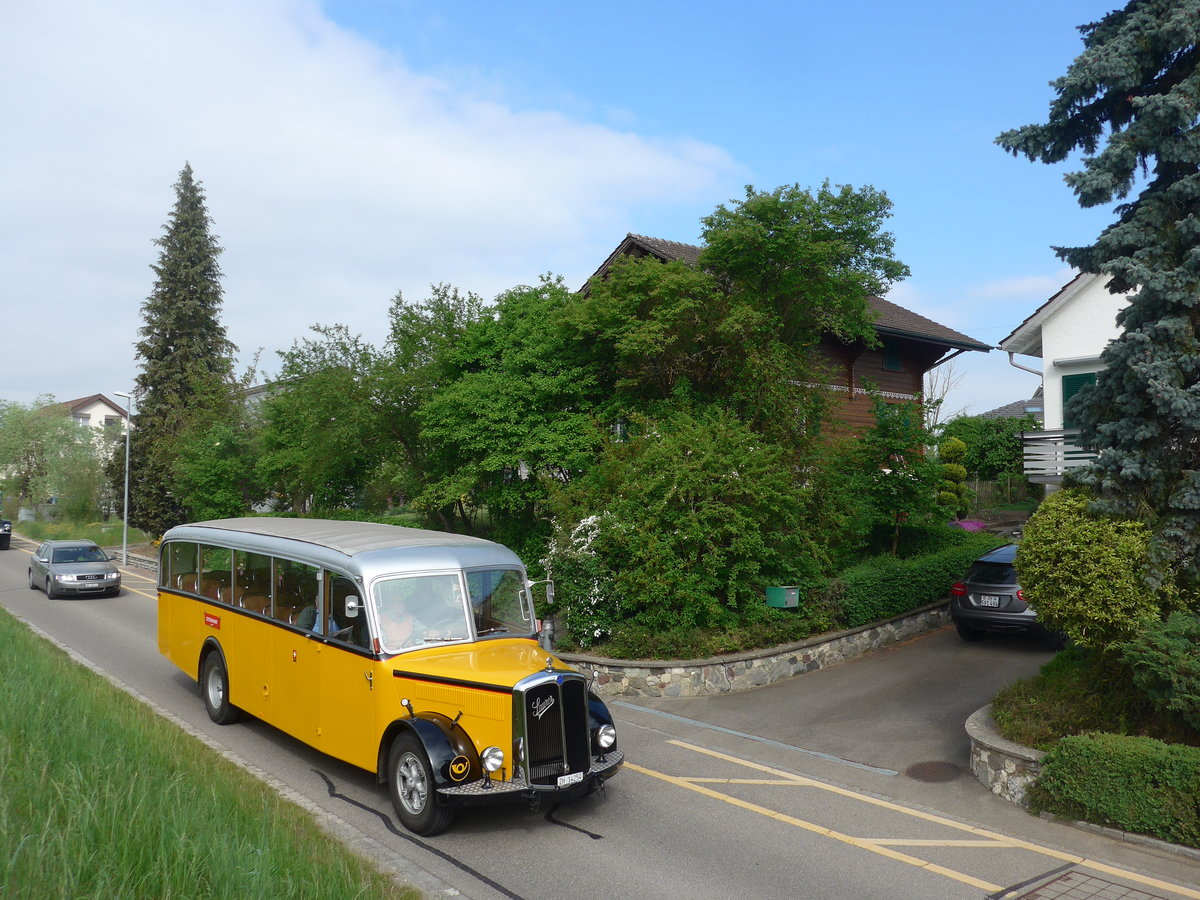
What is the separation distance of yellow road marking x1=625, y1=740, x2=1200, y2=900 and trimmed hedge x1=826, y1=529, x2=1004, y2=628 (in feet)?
18.6

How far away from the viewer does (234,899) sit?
4703 millimetres

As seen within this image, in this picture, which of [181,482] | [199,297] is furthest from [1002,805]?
[199,297]

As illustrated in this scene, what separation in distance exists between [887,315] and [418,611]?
78.3ft

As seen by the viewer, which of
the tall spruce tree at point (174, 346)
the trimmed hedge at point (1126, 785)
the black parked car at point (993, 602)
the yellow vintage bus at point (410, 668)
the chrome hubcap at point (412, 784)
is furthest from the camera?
the tall spruce tree at point (174, 346)

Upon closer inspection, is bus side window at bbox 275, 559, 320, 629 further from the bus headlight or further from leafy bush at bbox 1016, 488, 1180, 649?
leafy bush at bbox 1016, 488, 1180, 649

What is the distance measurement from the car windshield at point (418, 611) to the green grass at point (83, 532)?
40776 mm

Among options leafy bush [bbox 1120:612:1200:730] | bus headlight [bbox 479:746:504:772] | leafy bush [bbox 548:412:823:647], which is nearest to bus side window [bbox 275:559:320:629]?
bus headlight [bbox 479:746:504:772]

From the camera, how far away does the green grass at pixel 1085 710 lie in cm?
843

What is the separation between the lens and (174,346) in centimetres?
4297

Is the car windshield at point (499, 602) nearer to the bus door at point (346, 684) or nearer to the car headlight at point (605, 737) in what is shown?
the bus door at point (346, 684)

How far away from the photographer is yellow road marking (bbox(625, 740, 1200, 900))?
6836 millimetres

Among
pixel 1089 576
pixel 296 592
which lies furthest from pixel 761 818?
pixel 296 592

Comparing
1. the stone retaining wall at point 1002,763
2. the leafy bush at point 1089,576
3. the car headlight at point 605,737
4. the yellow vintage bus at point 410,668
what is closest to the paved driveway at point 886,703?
the stone retaining wall at point 1002,763

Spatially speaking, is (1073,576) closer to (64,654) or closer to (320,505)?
(64,654)
